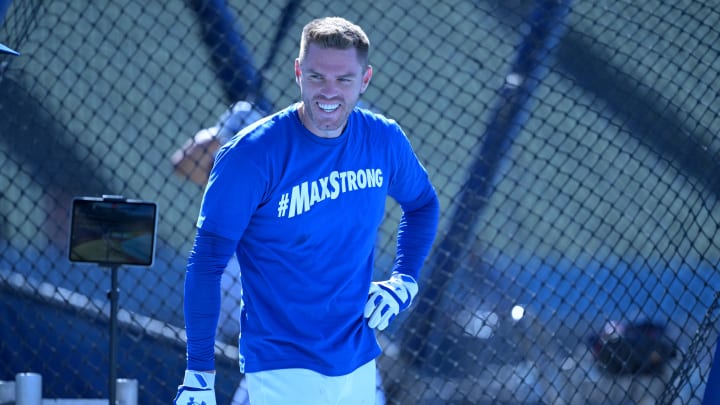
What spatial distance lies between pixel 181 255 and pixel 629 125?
1.99 m

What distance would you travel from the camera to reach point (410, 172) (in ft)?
9.39

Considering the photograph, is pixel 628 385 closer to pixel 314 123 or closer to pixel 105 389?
pixel 105 389

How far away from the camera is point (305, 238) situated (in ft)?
8.32

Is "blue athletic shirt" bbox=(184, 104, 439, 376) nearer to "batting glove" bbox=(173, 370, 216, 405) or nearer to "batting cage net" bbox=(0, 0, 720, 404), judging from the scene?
"batting glove" bbox=(173, 370, 216, 405)

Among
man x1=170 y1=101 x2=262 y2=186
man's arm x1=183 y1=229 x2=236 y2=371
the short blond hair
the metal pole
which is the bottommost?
the metal pole

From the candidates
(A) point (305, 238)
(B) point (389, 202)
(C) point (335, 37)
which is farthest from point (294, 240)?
(B) point (389, 202)

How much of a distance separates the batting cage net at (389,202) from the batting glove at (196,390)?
147cm

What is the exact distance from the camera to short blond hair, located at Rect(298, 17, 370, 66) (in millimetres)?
2494

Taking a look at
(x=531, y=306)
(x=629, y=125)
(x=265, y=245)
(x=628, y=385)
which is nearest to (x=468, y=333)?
(x=531, y=306)

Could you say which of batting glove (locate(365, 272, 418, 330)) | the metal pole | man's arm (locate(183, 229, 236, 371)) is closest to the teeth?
man's arm (locate(183, 229, 236, 371))

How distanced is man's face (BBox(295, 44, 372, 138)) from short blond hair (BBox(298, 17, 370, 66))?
1 cm

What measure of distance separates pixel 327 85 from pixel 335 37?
0.11m

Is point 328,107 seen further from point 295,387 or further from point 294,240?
point 295,387

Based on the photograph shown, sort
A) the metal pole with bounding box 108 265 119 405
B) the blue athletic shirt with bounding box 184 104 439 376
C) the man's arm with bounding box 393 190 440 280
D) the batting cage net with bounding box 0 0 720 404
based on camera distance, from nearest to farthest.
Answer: the blue athletic shirt with bounding box 184 104 439 376
the man's arm with bounding box 393 190 440 280
the metal pole with bounding box 108 265 119 405
the batting cage net with bounding box 0 0 720 404
